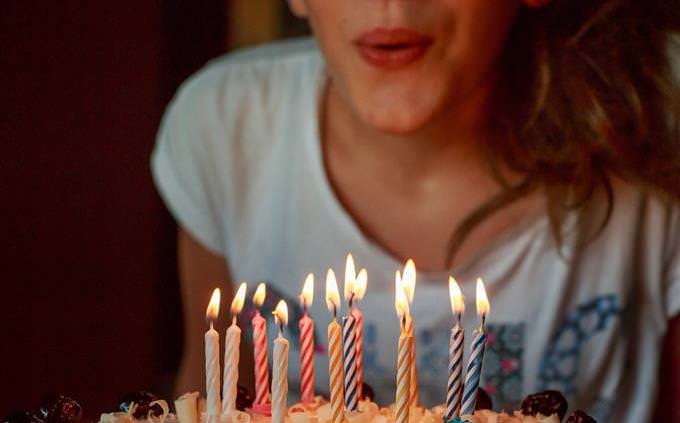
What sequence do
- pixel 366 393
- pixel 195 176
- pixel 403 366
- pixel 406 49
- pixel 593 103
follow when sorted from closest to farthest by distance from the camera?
pixel 403 366 → pixel 366 393 → pixel 406 49 → pixel 593 103 → pixel 195 176

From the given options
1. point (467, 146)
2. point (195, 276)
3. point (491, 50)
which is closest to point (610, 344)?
point (467, 146)

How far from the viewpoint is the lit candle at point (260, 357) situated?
135 cm

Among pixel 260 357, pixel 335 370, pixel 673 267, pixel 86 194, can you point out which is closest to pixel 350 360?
pixel 335 370

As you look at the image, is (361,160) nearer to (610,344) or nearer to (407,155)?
(407,155)

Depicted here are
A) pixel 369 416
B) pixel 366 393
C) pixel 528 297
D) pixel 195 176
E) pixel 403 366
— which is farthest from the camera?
pixel 195 176

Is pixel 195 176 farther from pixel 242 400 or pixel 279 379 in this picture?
pixel 279 379

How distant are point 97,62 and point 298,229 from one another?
0.94 metres

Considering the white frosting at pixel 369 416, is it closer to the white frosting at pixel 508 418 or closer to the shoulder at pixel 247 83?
the white frosting at pixel 508 418

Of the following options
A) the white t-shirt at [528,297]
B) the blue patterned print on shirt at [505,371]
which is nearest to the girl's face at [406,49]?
the white t-shirt at [528,297]

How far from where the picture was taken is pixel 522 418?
140cm

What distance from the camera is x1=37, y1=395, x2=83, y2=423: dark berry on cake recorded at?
1326 mm

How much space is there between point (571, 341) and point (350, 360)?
0.74m

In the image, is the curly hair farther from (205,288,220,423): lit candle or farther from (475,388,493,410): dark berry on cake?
(205,288,220,423): lit candle

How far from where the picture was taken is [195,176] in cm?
215
